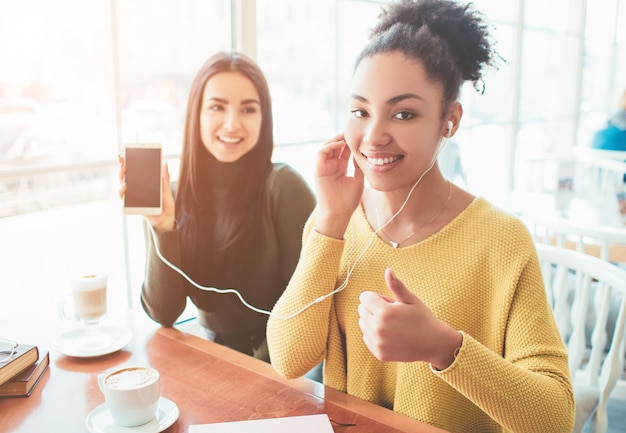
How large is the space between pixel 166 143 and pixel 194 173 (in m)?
0.73

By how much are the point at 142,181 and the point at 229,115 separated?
0.29 metres

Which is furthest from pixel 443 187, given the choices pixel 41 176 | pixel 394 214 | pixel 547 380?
pixel 41 176

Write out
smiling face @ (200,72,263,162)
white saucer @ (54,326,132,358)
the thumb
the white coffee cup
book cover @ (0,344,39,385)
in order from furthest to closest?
smiling face @ (200,72,263,162), white saucer @ (54,326,132,358), book cover @ (0,344,39,385), the white coffee cup, the thumb

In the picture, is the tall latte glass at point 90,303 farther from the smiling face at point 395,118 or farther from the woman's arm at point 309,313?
the smiling face at point 395,118

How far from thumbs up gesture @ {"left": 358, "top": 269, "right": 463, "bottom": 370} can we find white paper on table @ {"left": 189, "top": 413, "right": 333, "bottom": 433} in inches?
7.7

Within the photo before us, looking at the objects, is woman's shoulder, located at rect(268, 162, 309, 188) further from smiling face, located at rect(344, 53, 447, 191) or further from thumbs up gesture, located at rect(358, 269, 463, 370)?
thumbs up gesture, located at rect(358, 269, 463, 370)

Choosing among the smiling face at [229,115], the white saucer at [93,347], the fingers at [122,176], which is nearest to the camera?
the white saucer at [93,347]

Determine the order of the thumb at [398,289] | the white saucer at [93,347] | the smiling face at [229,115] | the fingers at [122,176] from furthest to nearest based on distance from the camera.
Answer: the smiling face at [229,115]
the fingers at [122,176]
the white saucer at [93,347]
the thumb at [398,289]

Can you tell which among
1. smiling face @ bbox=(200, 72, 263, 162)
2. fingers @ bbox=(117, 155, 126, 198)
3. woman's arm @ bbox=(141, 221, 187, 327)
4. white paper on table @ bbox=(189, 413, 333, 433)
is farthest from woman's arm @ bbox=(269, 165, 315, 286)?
white paper on table @ bbox=(189, 413, 333, 433)

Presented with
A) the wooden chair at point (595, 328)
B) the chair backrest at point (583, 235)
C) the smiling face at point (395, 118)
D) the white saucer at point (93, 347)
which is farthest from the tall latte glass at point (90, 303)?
the chair backrest at point (583, 235)

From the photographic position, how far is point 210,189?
1645 millimetres

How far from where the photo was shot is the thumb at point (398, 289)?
856 mm

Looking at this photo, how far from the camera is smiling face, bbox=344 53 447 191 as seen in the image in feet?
3.45

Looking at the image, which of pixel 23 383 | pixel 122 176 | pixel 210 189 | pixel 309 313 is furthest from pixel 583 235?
pixel 23 383
